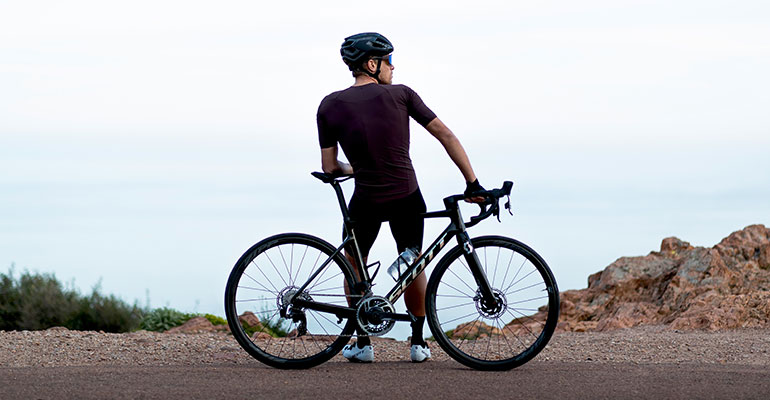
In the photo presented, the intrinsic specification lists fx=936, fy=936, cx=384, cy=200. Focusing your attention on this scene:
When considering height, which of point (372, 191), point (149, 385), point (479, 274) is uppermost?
point (372, 191)

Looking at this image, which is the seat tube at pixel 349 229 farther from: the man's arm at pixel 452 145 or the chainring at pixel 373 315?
the man's arm at pixel 452 145

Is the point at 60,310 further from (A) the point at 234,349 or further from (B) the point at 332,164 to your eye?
(B) the point at 332,164

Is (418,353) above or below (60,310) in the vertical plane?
below

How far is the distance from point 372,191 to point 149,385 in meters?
2.09

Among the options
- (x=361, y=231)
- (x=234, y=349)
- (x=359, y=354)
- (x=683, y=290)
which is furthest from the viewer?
(x=683, y=290)

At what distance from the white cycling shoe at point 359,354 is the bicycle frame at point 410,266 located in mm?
573

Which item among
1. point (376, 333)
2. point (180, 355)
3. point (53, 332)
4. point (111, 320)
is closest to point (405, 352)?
point (376, 333)

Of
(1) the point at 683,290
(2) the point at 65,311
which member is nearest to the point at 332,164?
(1) the point at 683,290

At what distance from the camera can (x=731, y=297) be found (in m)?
10.9

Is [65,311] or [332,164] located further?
[65,311]

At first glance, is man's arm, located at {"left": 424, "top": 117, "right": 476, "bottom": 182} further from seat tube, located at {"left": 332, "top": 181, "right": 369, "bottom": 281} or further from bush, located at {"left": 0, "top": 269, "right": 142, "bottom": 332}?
bush, located at {"left": 0, "top": 269, "right": 142, "bottom": 332}

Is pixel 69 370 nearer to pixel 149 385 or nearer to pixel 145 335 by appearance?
pixel 149 385

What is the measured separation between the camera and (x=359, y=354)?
745cm

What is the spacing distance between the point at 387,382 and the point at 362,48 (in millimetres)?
2470
